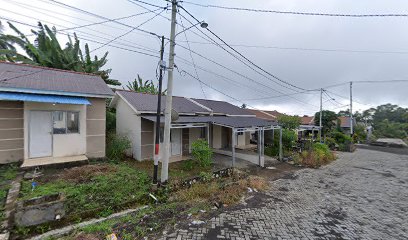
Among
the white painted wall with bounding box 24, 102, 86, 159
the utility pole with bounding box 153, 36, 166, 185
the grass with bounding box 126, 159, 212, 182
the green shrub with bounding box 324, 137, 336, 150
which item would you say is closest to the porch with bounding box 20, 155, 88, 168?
the white painted wall with bounding box 24, 102, 86, 159

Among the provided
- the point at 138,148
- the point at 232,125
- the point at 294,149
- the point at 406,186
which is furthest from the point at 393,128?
the point at 138,148

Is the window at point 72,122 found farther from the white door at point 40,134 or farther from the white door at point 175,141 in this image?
the white door at point 175,141

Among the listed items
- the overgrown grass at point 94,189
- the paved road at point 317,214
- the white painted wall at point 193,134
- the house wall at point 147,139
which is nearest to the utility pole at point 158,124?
the overgrown grass at point 94,189

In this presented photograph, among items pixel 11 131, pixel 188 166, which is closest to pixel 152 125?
pixel 188 166

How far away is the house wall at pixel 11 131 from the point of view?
26.0 ft

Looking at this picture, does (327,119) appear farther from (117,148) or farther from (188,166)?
(117,148)

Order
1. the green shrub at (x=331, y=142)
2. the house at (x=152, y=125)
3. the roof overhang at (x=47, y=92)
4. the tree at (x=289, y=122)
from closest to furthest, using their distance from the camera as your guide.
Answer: the roof overhang at (x=47, y=92)
the house at (x=152, y=125)
the tree at (x=289, y=122)
the green shrub at (x=331, y=142)

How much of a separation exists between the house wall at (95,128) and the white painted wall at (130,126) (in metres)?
1.37

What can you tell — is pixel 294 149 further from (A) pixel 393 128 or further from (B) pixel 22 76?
(A) pixel 393 128

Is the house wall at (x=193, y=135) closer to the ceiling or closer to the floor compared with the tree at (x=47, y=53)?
closer to the floor

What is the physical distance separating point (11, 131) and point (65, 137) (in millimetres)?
1885

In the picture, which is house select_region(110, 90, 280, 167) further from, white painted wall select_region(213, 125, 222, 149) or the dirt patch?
the dirt patch

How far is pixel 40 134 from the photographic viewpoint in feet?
28.6

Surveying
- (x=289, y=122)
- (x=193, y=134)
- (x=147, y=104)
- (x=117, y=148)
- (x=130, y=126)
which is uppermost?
(x=147, y=104)
